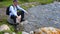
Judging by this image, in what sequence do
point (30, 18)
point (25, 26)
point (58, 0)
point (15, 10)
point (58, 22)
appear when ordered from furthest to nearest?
point (58, 0), point (30, 18), point (58, 22), point (25, 26), point (15, 10)

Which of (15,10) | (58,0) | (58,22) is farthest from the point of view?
(58,0)

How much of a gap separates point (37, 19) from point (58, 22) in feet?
4.28

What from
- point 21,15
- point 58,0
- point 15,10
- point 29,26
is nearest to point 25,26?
point 29,26

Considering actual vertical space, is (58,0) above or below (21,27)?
below

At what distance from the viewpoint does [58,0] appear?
24.0 m

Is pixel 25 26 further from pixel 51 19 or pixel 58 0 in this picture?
pixel 58 0

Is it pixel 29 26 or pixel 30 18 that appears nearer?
pixel 29 26

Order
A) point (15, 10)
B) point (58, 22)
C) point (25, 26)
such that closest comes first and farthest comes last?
point (15, 10) < point (25, 26) < point (58, 22)

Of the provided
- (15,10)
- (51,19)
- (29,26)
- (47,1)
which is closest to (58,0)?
(47,1)

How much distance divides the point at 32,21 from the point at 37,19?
0.68 m

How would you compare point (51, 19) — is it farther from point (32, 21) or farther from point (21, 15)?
point (21, 15)

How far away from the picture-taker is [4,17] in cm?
1262

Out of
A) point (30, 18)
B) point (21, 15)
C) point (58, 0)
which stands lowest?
point (58, 0)

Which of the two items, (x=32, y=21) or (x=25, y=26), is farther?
(x=32, y=21)
